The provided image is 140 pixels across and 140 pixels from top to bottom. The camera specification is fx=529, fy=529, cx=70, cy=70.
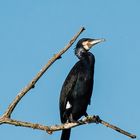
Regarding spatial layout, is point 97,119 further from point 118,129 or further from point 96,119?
point 118,129

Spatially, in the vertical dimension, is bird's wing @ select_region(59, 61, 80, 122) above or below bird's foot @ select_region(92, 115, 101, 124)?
above

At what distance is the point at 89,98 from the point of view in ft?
26.4

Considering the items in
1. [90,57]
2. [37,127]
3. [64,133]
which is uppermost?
[90,57]

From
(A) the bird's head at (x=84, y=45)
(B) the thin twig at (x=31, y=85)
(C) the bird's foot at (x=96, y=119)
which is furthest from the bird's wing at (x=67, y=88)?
(B) the thin twig at (x=31, y=85)

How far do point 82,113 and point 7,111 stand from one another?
3.55m

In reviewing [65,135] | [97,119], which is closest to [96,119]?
[97,119]

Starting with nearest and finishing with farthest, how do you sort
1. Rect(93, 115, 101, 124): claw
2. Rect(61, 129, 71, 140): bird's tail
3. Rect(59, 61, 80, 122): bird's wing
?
Rect(93, 115, 101, 124): claw, Rect(61, 129, 71, 140): bird's tail, Rect(59, 61, 80, 122): bird's wing

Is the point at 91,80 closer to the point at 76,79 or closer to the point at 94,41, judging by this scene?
the point at 76,79

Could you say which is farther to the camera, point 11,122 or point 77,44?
point 77,44

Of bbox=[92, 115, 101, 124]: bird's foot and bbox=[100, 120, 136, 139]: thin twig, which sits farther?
bbox=[92, 115, 101, 124]: bird's foot

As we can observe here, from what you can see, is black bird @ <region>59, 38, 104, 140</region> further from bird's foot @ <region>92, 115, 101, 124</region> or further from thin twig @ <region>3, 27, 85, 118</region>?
thin twig @ <region>3, 27, 85, 118</region>

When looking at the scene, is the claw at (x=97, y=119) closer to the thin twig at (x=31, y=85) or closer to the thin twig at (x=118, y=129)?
the thin twig at (x=118, y=129)

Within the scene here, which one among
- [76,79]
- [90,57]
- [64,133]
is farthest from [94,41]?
[64,133]

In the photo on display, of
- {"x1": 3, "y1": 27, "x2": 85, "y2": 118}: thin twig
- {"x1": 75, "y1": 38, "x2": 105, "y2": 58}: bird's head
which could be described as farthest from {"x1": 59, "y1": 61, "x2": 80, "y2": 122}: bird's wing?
{"x1": 3, "y1": 27, "x2": 85, "y2": 118}: thin twig
